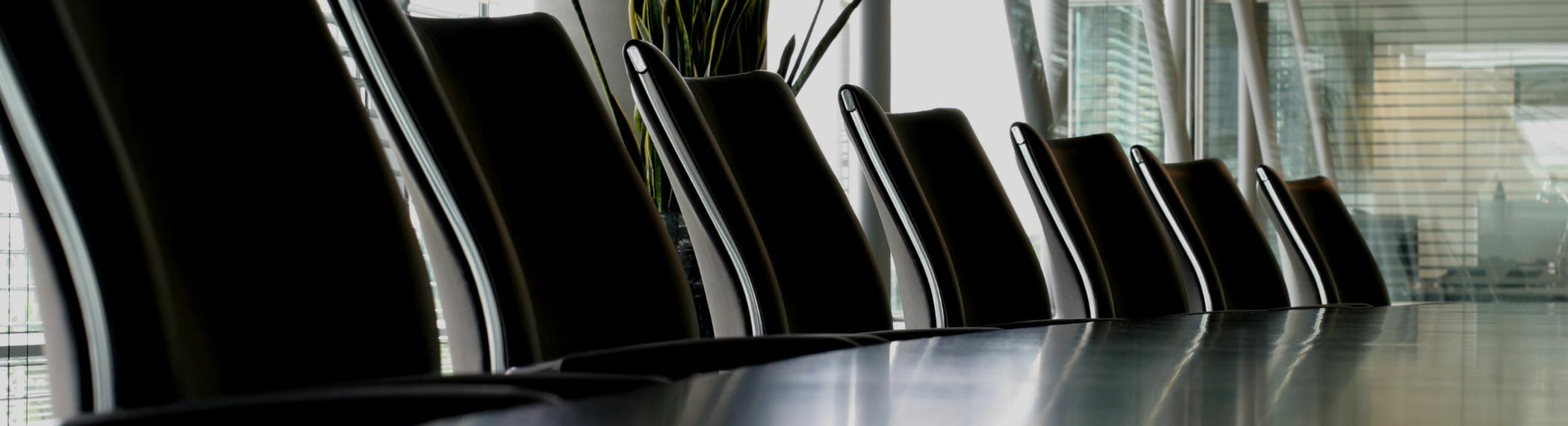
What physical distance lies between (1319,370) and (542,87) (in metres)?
0.80

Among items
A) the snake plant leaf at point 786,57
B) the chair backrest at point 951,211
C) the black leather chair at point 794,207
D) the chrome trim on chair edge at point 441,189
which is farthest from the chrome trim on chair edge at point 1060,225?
the chrome trim on chair edge at point 441,189

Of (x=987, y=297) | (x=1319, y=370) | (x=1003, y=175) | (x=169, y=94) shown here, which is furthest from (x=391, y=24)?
(x=1003, y=175)

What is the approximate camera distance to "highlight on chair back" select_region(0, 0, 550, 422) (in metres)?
0.60

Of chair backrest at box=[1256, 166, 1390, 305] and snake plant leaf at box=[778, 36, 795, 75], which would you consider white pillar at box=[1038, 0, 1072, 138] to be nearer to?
chair backrest at box=[1256, 166, 1390, 305]

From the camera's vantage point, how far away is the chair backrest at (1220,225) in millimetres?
2447

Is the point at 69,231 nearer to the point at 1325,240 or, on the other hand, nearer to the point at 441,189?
the point at 441,189

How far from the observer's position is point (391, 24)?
3.17ft

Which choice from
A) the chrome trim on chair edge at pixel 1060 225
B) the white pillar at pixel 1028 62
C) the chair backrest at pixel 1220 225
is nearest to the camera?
the chrome trim on chair edge at pixel 1060 225

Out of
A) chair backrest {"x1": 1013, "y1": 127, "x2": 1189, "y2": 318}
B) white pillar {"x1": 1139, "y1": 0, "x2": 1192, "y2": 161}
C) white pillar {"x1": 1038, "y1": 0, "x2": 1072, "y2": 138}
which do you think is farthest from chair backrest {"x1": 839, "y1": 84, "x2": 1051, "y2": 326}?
white pillar {"x1": 1139, "y1": 0, "x2": 1192, "y2": 161}

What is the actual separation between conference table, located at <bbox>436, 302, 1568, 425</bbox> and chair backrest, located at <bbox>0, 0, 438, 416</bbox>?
0.30 metres

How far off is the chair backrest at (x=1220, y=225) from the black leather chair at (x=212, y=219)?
183cm

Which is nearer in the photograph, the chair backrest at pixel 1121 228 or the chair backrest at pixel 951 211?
the chair backrest at pixel 951 211

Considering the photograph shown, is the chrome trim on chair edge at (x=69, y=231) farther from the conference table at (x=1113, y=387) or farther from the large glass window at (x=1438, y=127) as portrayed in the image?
the large glass window at (x=1438, y=127)

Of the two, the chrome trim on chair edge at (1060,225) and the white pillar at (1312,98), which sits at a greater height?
the white pillar at (1312,98)
